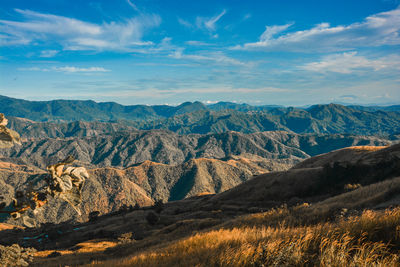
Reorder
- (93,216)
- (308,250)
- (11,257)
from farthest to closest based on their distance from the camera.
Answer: (93,216) < (308,250) < (11,257)

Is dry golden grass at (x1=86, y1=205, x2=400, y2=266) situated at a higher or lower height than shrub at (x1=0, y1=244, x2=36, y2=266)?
lower

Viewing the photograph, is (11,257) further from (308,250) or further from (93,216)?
(93,216)

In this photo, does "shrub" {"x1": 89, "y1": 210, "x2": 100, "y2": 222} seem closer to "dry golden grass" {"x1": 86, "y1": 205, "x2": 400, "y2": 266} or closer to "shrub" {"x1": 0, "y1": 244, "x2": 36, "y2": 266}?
"dry golden grass" {"x1": 86, "y1": 205, "x2": 400, "y2": 266}

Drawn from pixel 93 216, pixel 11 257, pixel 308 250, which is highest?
pixel 11 257

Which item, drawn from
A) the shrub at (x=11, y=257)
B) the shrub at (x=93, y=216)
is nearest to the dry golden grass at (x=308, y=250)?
the shrub at (x=11, y=257)

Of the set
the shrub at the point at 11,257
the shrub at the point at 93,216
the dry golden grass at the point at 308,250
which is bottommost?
the shrub at the point at 93,216

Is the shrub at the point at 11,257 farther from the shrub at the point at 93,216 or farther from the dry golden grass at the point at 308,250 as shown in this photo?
the shrub at the point at 93,216

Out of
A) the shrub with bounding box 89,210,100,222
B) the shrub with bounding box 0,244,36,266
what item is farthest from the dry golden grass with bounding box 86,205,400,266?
the shrub with bounding box 89,210,100,222

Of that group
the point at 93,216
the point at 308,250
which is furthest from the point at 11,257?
the point at 93,216

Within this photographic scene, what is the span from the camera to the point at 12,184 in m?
193

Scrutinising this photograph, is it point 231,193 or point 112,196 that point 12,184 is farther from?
point 231,193

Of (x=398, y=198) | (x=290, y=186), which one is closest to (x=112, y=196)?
(x=290, y=186)

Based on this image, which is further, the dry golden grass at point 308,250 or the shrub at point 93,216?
the shrub at point 93,216

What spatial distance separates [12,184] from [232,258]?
245923 millimetres
